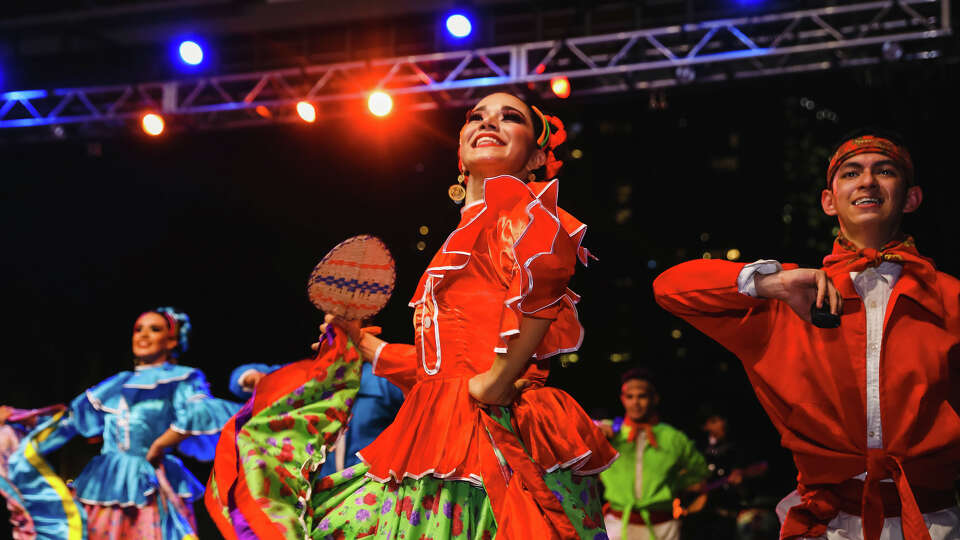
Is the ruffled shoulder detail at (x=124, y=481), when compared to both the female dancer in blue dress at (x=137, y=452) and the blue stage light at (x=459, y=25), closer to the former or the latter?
the female dancer in blue dress at (x=137, y=452)

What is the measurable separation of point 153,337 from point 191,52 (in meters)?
2.38

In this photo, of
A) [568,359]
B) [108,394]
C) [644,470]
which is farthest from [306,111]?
[568,359]

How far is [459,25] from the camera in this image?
672cm

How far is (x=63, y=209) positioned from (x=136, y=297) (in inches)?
40.7

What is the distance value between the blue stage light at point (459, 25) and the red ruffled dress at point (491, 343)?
170 inches

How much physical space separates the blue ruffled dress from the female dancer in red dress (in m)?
3.14

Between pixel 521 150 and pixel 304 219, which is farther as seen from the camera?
pixel 304 219

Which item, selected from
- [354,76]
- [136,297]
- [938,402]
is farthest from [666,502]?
[136,297]

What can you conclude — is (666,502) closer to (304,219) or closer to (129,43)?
(304,219)

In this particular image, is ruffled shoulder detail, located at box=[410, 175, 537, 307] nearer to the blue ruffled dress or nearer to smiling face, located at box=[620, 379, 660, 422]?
the blue ruffled dress

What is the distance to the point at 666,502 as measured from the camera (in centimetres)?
649

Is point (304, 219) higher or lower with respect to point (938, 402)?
higher

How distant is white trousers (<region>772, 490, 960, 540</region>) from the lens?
2521 millimetres

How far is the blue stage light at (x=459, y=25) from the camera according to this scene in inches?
264
